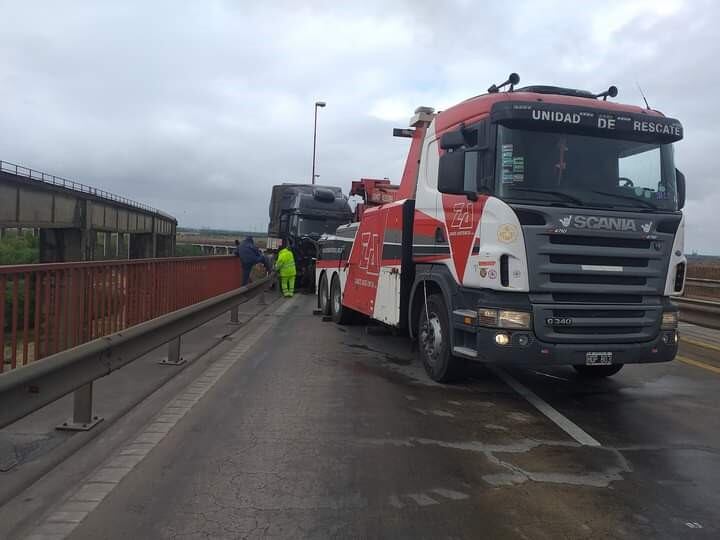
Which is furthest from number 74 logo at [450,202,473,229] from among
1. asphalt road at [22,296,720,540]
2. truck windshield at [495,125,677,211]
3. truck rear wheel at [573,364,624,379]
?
truck rear wheel at [573,364,624,379]

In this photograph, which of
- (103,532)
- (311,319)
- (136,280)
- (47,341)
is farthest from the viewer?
(311,319)

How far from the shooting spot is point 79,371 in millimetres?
4410

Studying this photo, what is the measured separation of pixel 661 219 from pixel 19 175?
112 ft

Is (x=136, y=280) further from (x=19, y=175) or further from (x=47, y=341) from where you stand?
(x=19, y=175)

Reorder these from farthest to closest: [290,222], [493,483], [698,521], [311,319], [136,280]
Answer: [290,222], [311,319], [136,280], [493,483], [698,521]

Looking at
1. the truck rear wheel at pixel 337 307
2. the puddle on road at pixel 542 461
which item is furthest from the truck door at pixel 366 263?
the puddle on road at pixel 542 461

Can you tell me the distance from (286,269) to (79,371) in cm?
1452

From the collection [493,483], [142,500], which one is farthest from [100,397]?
[493,483]

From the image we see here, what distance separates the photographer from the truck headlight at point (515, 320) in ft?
18.7

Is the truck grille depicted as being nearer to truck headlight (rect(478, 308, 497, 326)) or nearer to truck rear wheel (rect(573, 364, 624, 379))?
truck headlight (rect(478, 308, 497, 326))

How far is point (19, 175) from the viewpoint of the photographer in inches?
1296

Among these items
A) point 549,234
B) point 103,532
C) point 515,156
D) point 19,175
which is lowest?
point 103,532

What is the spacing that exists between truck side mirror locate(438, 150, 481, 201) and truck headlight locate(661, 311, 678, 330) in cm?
222

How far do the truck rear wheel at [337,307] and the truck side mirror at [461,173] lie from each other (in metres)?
6.09
